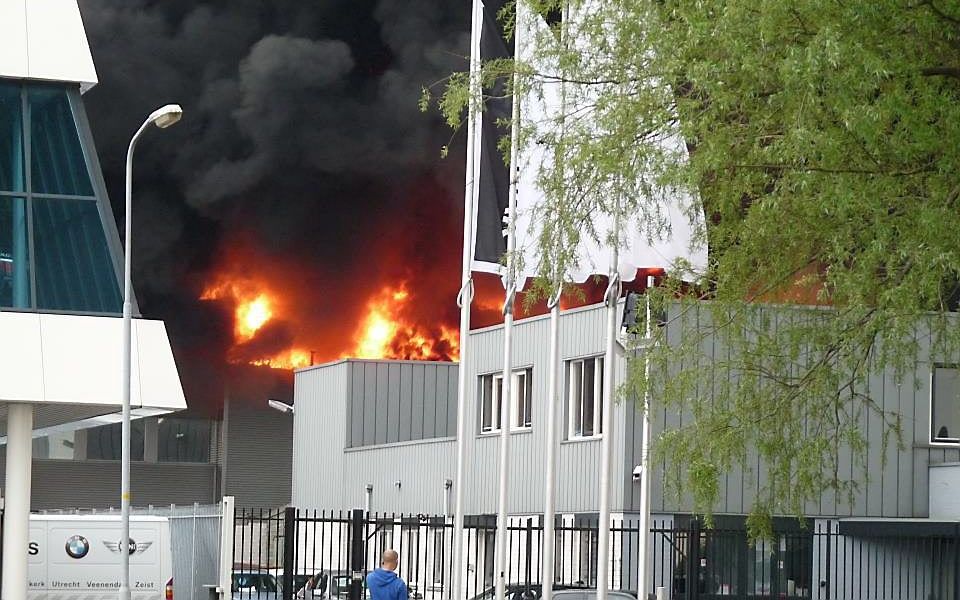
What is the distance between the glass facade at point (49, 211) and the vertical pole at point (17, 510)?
6.37 feet

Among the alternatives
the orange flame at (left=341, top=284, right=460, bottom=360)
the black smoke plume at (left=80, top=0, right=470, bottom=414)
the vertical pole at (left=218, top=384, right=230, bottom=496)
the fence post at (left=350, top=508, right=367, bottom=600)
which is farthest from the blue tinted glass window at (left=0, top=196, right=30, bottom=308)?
the orange flame at (left=341, top=284, right=460, bottom=360)

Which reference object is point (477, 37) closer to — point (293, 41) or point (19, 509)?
point (19, 509)

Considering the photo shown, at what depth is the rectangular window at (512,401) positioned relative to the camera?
125ft

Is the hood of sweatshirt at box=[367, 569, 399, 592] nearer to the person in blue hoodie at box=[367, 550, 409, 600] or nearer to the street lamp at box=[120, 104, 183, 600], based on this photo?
the person in blue hoodie at box=[367, 550, 409, 600]

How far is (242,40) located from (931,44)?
6938cm

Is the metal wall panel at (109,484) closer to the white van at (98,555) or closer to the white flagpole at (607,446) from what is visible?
the white van at (98,555)

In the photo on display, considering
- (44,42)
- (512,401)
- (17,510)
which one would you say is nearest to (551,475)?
(17,510)

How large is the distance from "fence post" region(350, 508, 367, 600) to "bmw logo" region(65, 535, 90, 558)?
5832mm

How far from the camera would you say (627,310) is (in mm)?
19031

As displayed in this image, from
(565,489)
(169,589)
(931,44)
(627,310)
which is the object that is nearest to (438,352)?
(565,489)

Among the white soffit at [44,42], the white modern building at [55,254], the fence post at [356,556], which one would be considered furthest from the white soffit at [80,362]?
the white soffit at [44,42]

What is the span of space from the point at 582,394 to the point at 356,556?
1141cm

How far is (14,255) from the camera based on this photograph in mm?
25578

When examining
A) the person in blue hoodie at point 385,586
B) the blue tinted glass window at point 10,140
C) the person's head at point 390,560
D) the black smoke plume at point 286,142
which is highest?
the black smoke plume at point 286,142
